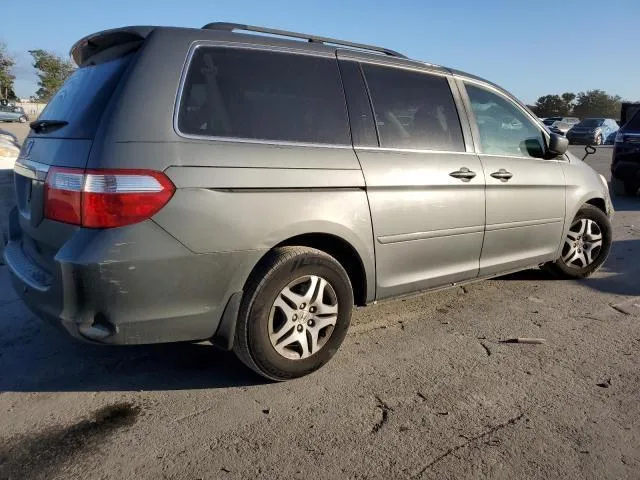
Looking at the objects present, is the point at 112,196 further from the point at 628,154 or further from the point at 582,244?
the point at 628,154

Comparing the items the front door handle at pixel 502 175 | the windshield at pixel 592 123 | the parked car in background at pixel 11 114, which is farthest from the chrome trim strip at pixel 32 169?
the parked car in background at pixel 11 114

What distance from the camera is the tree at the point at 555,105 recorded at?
63094mm

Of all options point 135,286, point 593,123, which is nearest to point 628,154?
point 135,286

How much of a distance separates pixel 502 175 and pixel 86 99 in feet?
9.55

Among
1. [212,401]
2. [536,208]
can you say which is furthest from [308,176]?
[536,208]

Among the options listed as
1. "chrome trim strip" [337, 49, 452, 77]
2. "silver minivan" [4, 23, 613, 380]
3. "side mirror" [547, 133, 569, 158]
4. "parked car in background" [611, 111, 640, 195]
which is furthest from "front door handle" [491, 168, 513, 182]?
"parked car in background" [611, 111, 640, 195]

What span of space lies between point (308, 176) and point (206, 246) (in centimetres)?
72

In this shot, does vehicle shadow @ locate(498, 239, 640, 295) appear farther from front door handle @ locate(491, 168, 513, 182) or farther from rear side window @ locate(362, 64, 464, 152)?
rear side window @ locate(362, 64, 464, 152)

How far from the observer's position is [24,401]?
290cm

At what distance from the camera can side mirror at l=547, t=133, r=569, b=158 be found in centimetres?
451

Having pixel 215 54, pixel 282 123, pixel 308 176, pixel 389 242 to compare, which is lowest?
pixel 389 242

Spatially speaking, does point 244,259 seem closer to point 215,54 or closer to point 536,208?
point 215,54

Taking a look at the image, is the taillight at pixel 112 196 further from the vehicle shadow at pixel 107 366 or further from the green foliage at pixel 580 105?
the green foliage at pixel 580 105

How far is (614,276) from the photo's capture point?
5285 mm
